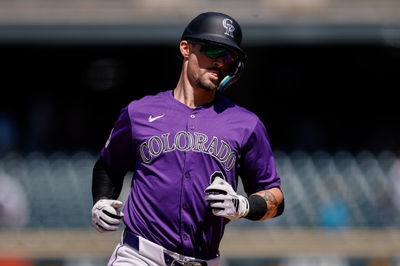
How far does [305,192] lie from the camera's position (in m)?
11.5

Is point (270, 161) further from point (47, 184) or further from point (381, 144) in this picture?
point (381, 144)

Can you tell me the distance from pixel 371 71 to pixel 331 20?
3224mm

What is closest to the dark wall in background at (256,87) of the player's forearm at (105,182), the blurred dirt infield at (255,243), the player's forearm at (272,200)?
the blurred dirt infield at (255,243)

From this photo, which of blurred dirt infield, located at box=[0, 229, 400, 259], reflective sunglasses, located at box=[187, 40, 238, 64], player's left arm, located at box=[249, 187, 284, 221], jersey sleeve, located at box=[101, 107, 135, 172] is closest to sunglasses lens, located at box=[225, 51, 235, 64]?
reflective sunglasses, located at box=[187, 40, 238, 64]

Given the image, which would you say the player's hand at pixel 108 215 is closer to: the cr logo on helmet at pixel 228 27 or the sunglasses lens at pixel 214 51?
the sunglasses lens at pixel 214 51

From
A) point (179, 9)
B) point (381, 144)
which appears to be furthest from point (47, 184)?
point (381, 144)

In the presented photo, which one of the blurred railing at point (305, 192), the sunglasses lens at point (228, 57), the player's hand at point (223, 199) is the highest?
the sunglasses lens at point (228, 57)

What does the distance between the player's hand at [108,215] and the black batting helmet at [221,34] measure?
2.66 ft

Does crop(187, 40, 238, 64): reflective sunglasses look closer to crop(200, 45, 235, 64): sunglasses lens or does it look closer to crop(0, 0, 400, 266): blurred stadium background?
crop(200, 45, 235, 64): sunglasses lens

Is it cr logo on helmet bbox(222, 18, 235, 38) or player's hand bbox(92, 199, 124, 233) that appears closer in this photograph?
player's hand bbox(92, 199, 124, 233)

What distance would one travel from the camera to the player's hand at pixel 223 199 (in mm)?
3338

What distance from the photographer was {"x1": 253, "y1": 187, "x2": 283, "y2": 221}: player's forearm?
3.68 meters

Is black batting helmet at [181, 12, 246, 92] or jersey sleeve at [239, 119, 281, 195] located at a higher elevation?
black batting helmet at [181, 12, 246, 92]

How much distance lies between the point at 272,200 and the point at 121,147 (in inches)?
32.1
